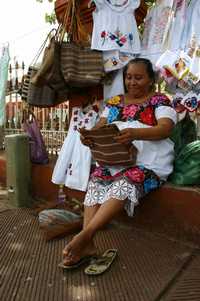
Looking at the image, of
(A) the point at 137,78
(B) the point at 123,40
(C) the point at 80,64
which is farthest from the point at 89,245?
(B) the point at 123,40

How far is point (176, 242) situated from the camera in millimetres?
2898

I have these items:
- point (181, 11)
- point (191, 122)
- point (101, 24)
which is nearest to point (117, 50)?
point (101, 24)

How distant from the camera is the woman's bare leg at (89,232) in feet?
7.57

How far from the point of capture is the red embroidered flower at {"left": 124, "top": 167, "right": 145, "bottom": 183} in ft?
8.70

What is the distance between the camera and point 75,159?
3727 mm

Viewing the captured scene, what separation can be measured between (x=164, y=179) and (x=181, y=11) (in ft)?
5.28

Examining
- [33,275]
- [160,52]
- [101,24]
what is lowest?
[33,275]

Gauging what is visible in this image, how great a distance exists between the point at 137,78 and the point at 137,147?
0.56 m

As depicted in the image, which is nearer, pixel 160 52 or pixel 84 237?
pixel 84 237

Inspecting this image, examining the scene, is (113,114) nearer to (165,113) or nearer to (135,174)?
(165,113)

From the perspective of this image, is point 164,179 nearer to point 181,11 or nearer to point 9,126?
point 181,11

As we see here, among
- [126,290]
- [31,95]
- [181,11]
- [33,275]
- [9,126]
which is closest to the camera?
[126,290]

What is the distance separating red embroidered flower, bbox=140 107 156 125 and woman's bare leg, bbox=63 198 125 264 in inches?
28.2

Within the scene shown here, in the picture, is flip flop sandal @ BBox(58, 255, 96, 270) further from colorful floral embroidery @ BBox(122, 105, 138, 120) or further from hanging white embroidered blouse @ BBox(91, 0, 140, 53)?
hanging white embroidered blouse @ BBox(91, 0, 140, 53)
